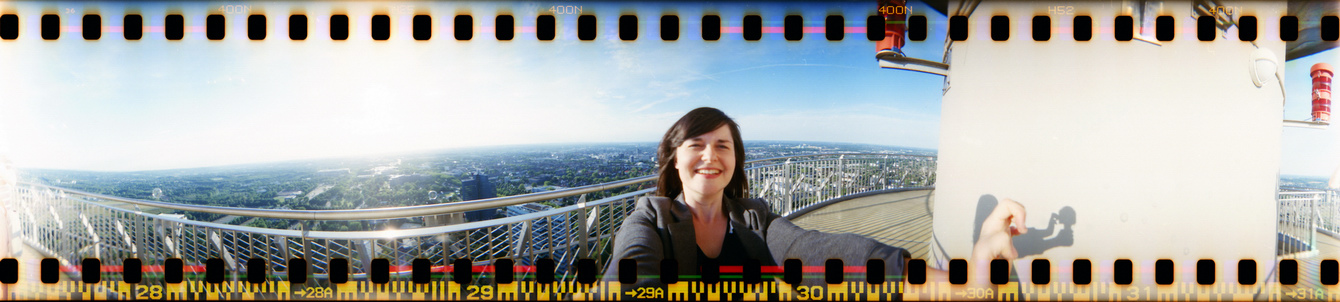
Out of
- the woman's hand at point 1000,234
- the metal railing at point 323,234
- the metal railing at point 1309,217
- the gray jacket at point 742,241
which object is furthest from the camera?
the metal railing at point 1309,217

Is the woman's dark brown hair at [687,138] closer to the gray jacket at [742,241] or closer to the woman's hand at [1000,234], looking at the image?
the gray jacket at [742,241]

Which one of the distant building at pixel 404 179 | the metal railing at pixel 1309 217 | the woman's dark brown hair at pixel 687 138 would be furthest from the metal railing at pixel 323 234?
the metal railing at pixel 1309 217

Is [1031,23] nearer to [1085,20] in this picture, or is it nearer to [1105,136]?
[1085,20]

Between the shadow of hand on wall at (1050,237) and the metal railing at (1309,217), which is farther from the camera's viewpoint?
the metal railing at (1309,217)

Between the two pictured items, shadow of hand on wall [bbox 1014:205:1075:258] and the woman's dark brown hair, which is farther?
shadow of hand on wall [bbox 1014:205:1075:258]

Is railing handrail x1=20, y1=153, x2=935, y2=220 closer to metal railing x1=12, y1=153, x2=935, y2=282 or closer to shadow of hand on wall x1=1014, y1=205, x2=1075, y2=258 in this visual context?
metal railing x1=12, y1=153, x2=935, y2=282

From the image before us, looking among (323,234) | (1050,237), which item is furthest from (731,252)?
(323,234)

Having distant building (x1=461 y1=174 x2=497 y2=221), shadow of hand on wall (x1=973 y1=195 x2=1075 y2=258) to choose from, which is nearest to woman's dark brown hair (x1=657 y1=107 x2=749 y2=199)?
distant building (x1=461 y1=174 x2=497 y2=221)
